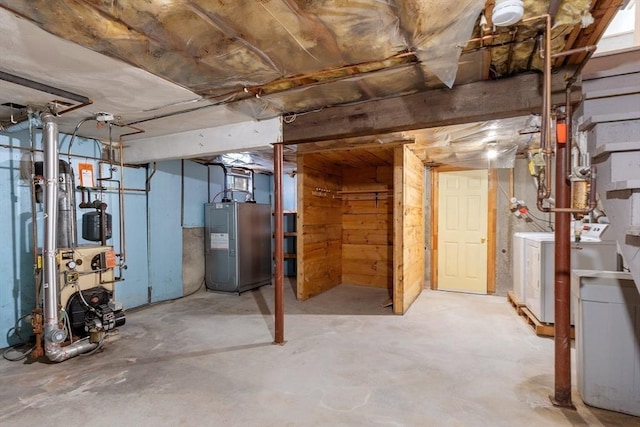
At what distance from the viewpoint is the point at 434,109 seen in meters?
2.29

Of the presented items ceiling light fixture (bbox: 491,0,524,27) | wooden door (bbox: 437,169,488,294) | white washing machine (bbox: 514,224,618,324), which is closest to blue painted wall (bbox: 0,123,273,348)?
wooden door (bbox: 437,169,488,294)

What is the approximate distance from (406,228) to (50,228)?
11.5ft

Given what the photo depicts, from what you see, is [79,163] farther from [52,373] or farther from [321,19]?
[321,19]

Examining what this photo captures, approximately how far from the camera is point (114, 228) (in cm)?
392

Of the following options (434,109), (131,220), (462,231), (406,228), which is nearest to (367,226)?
(462,231)

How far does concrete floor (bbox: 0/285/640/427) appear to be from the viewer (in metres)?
1.92

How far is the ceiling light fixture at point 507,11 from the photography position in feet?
4.29

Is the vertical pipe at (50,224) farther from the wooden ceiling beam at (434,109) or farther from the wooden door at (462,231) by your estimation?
the wooden door at (462,231)

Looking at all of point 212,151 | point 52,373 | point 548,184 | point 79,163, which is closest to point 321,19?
point 548,184

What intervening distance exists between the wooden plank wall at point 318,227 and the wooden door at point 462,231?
1.66 metres

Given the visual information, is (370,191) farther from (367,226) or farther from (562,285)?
(562,285)

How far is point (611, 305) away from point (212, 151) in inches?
135

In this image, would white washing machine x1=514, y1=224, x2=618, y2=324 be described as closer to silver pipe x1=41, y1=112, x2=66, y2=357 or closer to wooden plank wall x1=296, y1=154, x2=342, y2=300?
wooden plank wall x1=296, y1=154, x2=342, y2=300

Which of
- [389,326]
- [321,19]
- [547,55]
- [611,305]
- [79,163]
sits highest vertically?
[321,19]
